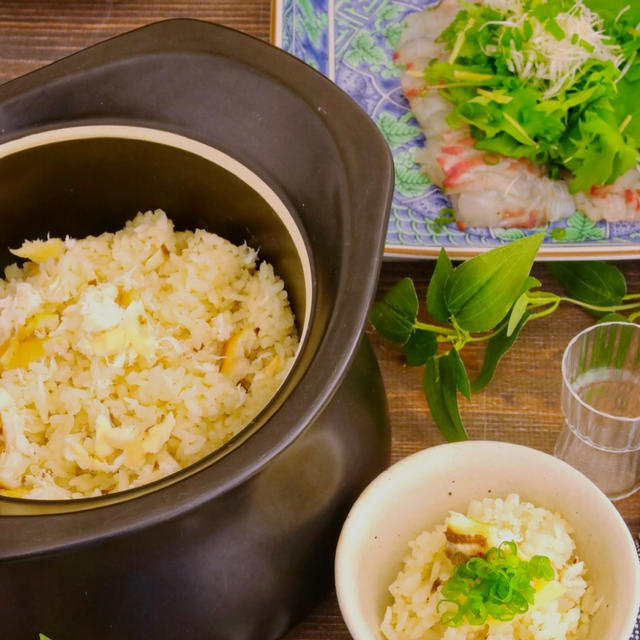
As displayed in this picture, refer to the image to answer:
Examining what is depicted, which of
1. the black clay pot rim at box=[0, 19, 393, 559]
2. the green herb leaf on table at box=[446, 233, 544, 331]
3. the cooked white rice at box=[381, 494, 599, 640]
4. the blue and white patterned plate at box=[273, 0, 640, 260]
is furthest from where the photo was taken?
the blue and white patterned plate at box=[273, 0, 640, 260]

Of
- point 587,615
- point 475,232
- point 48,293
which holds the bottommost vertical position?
point 587,615

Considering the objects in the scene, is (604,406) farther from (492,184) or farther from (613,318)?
(492,184)

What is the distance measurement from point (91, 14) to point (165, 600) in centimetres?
127

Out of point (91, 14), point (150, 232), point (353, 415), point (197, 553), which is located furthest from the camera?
point (91, 14)

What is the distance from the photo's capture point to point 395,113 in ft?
5.63

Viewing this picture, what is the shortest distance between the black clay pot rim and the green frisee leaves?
325 mm

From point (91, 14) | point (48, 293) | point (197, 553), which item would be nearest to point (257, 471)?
point (197, 553)

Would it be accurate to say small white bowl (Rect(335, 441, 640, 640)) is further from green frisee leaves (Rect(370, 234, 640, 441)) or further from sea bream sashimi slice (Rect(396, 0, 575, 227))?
sea bream sashimi slice (Rect(396, 0, 575, 227))

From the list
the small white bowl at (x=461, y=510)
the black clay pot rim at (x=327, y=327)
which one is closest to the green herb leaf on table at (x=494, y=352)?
the small white bowl at (x=461, y=510)

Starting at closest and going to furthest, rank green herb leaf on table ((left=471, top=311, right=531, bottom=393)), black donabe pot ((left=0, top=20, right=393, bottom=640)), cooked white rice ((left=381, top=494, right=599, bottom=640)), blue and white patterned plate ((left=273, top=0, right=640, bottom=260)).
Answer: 1. black donabe pot ((left=0, top=20, right=393, bottom=640))
2. cooked white rice ((left=381, top=494, right=599, bottom=640))
3. green herb leaf on table ((left=471, top=311, right=531, bottom=393))
4. blue and white patterned plate ((left=273, top=0, right=640, bottom=260))

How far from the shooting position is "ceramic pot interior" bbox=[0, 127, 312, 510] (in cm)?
110

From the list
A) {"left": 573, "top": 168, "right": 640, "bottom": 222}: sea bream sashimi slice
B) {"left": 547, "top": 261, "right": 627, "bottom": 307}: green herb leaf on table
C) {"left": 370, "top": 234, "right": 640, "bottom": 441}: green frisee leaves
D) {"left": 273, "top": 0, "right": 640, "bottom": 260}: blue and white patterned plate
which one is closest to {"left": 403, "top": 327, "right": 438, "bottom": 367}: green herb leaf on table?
{"left": 370, "top": 234, "right": 640, "bottom": 441}: green frisee leaves

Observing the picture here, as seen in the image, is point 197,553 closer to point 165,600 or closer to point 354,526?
point 165,600

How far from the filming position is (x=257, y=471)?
84cm
